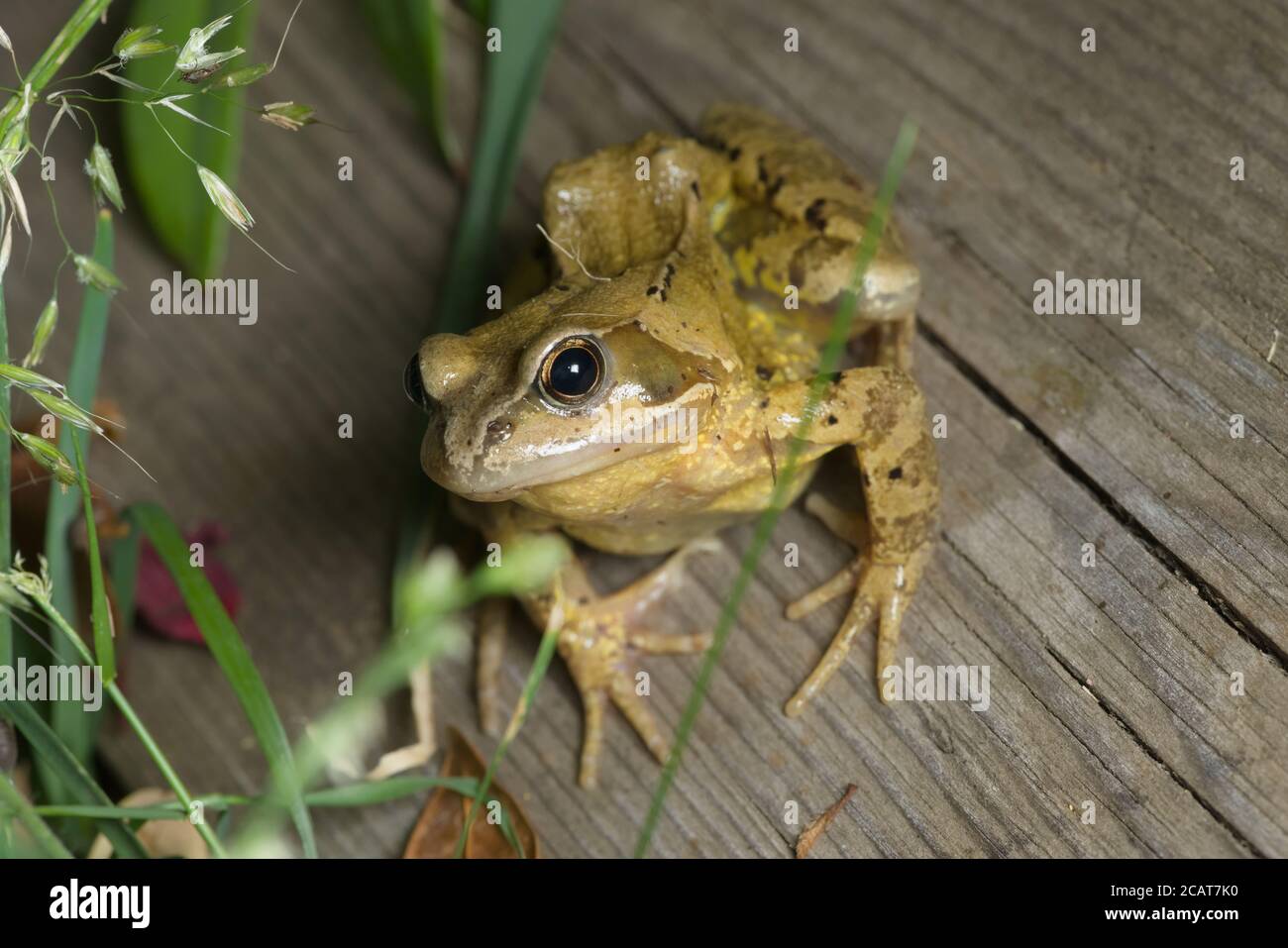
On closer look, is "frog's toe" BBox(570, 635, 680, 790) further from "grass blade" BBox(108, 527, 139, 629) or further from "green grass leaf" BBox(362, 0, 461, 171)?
"green grass leaf" BBox(362, 0, 461, 171)

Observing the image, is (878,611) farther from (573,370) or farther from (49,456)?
(49,456)

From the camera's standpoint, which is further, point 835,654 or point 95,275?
point 835,654

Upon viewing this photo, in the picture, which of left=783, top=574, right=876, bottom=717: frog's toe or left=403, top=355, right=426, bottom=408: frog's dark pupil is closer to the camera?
left=403, top=355, right=426, bottom=408: frog's dark pupil

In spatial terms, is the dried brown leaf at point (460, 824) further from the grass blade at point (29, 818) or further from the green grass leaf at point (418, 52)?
the green grass leaf at point (418, 52)

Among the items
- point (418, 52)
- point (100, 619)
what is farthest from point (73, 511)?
point (418, 52)

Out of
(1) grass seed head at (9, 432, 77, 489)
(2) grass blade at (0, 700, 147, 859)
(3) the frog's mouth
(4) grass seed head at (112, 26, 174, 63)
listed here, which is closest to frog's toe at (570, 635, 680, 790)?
(3) the frog's mouth

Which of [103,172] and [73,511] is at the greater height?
[103,172]
